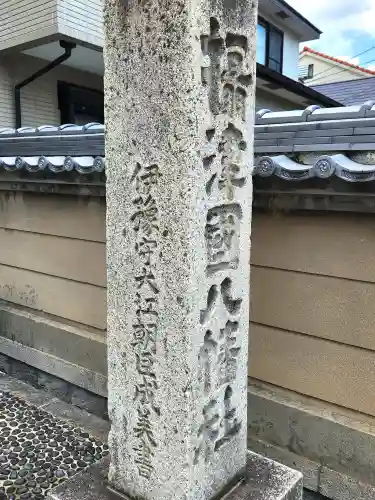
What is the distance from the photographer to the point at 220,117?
88.1 inches

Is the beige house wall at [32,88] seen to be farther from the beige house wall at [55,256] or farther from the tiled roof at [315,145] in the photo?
the tiled roof at [315,145]

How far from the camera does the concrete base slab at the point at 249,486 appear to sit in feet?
8.55

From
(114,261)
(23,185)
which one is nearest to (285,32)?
(23,185)

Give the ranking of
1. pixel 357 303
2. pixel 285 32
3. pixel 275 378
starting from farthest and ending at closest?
pixel 285 32
pixel 275 378
pixel 357 303

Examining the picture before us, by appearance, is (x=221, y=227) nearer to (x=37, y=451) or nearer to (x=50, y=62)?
(x=37, y=451)

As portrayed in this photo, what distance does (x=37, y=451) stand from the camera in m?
4.28

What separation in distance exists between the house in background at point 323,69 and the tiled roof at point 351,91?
25.6 feet

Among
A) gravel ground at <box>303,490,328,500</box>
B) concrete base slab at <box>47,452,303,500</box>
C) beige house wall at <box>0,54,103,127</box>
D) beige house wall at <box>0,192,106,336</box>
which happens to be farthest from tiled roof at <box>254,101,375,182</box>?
beige house wall at <box>0,54,103,127</box>

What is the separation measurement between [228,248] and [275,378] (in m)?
1.94

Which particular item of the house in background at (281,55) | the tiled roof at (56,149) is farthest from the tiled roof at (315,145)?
the house in background at (281,55)

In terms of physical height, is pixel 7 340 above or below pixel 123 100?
below

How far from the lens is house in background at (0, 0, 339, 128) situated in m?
7.65

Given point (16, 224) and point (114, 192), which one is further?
point (16, 224)

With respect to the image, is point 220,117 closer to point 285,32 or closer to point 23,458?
point 23,458
